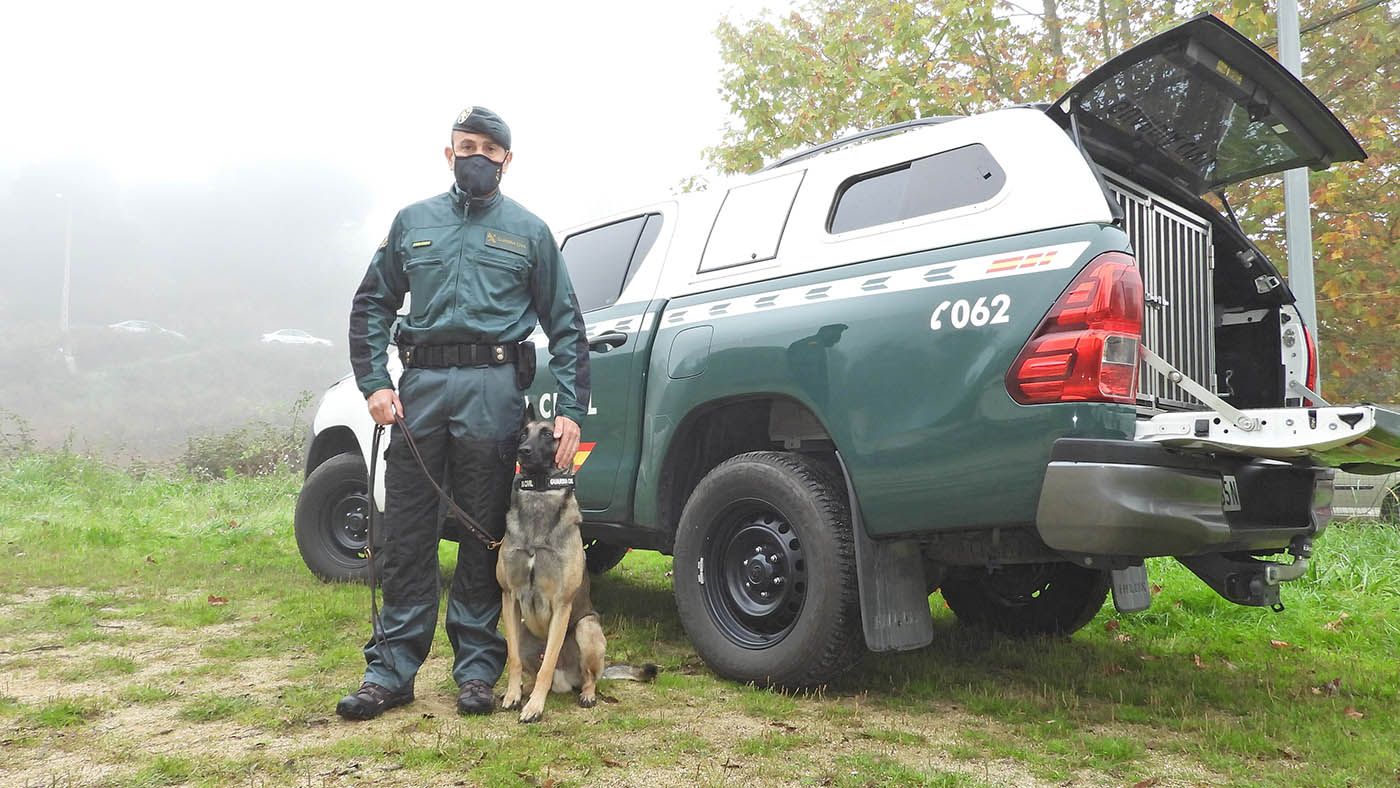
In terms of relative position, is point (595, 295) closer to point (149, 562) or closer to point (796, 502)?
point (796, 502)

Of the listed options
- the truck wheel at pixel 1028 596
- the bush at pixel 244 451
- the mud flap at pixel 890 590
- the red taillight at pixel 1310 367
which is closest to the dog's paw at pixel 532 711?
the mud flap at pixel 890 590

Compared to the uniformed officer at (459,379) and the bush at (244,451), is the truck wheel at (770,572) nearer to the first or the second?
the uniformed officer at (459,379)

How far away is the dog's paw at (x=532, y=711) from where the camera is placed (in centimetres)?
315

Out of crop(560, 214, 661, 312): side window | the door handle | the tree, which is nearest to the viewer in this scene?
the door handle

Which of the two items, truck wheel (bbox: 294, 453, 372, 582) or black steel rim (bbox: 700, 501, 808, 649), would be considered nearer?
black steel rim (bbox: 700, 501, 808, 649)

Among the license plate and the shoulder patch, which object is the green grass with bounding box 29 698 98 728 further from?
the license plate

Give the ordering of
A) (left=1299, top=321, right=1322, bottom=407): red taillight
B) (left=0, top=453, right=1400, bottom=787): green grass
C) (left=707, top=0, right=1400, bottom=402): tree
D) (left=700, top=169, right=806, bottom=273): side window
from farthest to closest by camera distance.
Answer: (left=707, top=0, right=1400, bottom=402): tree < (left=700, top=169, right=806, bottom=273): side window < (left=1299, top=321, right=1322, bottom=407): red taillight < (left=0, top=453, right=1400, bottom=787): green grass

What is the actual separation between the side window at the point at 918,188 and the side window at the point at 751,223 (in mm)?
279

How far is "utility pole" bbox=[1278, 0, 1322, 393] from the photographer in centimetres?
702

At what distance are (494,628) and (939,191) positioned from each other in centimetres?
234

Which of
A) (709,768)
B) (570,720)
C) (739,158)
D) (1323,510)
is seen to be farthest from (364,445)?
(739,158)

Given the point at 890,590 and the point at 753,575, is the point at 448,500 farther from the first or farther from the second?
the point at 890,590

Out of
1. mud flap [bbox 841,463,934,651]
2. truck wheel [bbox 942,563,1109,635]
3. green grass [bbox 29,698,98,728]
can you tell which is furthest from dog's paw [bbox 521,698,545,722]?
truck wheel [bbox 942,563,1109,635]

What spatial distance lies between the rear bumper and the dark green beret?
231cm
